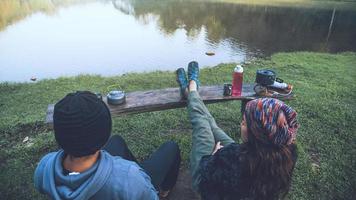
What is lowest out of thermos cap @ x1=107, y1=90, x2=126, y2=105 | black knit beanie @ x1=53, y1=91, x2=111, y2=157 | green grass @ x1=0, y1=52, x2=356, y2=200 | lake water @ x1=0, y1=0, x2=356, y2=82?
lake water @ x1=0, y1=0, x2=356, y2=82

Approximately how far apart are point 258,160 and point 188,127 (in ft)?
12.6

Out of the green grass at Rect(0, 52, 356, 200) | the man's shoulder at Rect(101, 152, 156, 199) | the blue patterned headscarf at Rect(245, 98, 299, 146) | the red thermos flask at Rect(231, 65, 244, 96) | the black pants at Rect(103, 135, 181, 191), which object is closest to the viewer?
the man's shoulder at Rect(101, 152, 156, 199)

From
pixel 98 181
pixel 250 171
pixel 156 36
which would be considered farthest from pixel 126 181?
pixel 156 36

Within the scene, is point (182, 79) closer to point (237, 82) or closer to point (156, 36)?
point (237, 82)

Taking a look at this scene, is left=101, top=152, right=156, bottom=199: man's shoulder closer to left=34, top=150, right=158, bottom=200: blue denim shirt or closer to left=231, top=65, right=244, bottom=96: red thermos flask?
left=34, top=150, right=158, bottom=200: blue denim shirt

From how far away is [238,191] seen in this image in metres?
2.32

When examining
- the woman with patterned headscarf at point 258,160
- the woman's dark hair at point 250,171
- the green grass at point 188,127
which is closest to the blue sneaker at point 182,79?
the green grass at point 188,127

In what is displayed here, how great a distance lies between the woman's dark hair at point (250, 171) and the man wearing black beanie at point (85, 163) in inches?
24.9

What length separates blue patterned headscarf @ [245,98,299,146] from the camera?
206cm

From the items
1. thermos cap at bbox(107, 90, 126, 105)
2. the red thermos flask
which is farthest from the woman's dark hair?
the red thermos flask

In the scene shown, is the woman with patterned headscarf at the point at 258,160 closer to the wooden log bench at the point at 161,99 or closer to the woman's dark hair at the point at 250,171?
the woman's dark hair at the point at 250,171

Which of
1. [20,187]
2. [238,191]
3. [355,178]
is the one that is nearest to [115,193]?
[238,191]

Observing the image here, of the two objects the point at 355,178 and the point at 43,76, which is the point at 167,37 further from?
the point at 355,178

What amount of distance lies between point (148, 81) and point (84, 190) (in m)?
7.46
